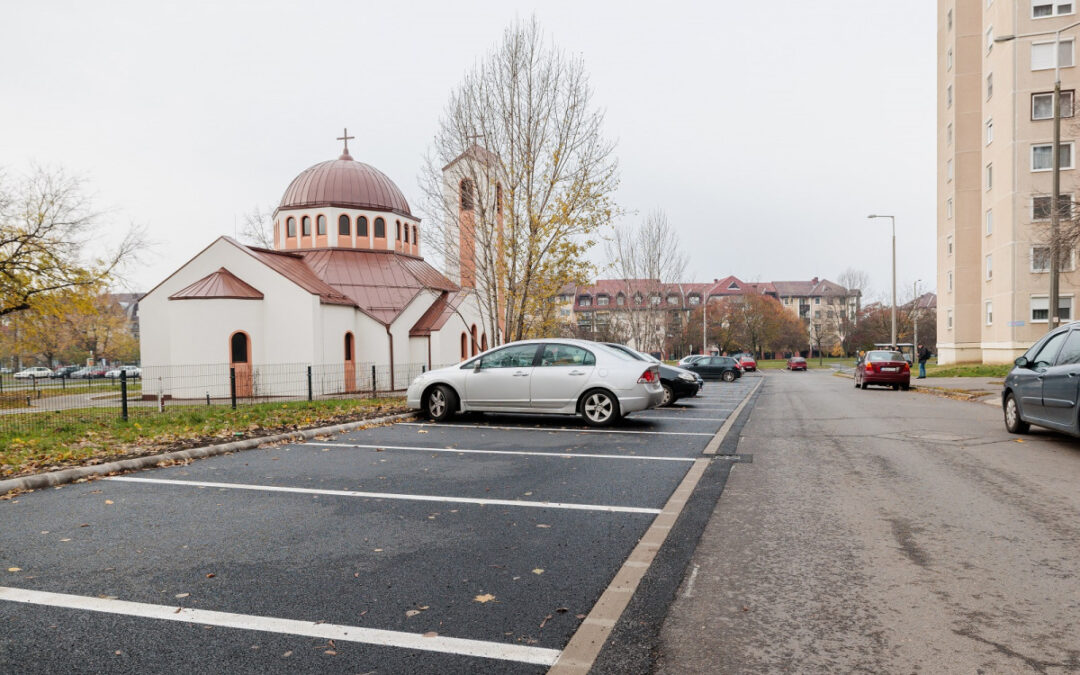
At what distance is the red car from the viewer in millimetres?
24172

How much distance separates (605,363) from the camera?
11.8m

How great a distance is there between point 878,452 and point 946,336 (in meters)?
40.7

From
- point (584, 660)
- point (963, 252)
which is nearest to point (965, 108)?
point (963, 252)

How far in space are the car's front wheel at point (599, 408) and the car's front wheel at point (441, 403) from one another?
2534 mm

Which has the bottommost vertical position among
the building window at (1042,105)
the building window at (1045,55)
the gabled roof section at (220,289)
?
the gabled roof section at (220,289)

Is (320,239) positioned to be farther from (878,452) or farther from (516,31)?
(878,452)

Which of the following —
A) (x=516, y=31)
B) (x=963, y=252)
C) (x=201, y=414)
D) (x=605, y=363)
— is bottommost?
(x=201, y=414)

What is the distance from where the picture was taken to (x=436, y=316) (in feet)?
130

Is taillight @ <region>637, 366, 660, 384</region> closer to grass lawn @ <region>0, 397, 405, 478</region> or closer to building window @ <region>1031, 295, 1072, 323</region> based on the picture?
grass lawn @ <region>0, 397, 405, 478</region>

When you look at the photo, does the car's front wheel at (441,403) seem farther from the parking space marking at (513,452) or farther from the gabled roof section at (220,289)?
the gabled roof section at (220,289)

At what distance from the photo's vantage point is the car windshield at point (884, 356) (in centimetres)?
2452

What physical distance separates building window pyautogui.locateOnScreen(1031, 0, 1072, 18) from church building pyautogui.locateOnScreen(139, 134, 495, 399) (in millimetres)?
30973

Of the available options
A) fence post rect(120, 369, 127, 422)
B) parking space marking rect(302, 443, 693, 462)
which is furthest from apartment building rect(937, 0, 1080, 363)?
fence post rect(120, 369, 127, 422)

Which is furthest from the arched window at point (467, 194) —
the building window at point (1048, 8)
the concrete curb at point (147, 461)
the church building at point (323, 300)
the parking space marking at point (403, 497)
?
the building window at point (1048, 8)
